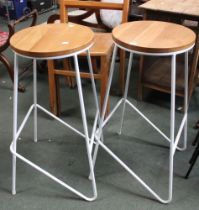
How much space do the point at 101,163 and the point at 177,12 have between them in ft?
3.36

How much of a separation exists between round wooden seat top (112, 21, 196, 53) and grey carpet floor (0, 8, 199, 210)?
74 centimetres

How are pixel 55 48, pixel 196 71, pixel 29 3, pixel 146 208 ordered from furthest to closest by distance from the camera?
pixel 29 3, pixel 196 71, pixel 146 208, pixel 55 48

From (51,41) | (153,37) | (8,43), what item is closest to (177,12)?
(153,37)

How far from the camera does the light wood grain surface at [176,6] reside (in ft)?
6.02

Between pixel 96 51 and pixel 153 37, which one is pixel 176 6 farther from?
pixel 153 37

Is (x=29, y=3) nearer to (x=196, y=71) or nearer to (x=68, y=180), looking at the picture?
(x=196, y=71)

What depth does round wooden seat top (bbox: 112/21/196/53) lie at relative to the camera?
1.19 metres

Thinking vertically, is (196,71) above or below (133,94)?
above

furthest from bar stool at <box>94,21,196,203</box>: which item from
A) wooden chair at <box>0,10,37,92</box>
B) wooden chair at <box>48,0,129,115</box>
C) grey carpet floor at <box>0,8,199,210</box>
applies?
wooden chair at <box>0,10,37,92</box>

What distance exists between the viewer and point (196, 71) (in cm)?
210

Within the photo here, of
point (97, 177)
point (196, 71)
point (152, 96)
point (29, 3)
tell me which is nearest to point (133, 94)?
point (152, 96)

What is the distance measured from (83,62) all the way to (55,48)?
66.7 inches

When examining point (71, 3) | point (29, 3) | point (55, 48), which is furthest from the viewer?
point (29, 3)

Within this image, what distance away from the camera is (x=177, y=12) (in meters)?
1.84
